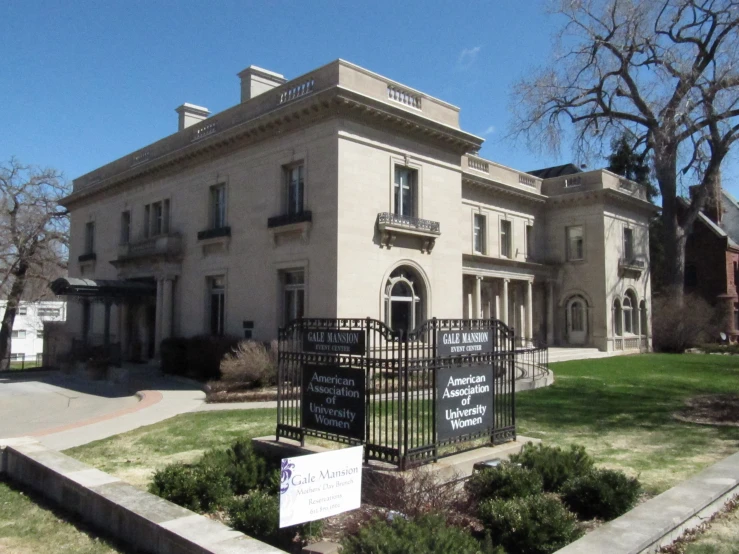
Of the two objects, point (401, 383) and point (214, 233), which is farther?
point (214, 233)

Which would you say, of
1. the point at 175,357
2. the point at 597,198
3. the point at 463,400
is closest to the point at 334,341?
the point at 463,400

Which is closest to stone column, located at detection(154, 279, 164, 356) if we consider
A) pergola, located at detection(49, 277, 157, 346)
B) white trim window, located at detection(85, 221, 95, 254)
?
pergola, located at detection(49, 277, 157, 346)

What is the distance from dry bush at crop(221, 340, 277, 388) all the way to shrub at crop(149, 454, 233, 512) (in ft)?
35.3

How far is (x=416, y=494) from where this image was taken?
5875mm

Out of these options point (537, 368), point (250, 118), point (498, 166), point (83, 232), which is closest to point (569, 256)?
point (498, 166)

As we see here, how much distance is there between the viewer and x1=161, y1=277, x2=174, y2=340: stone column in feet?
86.8

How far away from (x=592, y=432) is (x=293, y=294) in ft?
42.2

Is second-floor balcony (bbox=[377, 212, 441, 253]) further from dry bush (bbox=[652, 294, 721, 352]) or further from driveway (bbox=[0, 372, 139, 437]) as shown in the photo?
dry bush (bbox=[652, 294, 721, 352])

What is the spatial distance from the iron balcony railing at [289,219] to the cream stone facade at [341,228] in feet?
0.16

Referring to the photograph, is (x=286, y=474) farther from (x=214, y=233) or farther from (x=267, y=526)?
(x=214, y=233)

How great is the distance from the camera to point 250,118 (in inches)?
914

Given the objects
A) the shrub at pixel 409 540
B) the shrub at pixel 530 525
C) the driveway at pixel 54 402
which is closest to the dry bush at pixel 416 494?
the shrub at pixel 530 525

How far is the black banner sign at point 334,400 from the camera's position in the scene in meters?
7.29

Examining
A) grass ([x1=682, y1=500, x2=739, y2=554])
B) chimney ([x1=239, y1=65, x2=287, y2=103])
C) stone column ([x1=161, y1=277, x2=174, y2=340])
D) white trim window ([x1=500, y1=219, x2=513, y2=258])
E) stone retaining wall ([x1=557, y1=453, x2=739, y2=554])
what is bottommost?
grass ([x1=682, y1=500, x2=739, y2=554])
